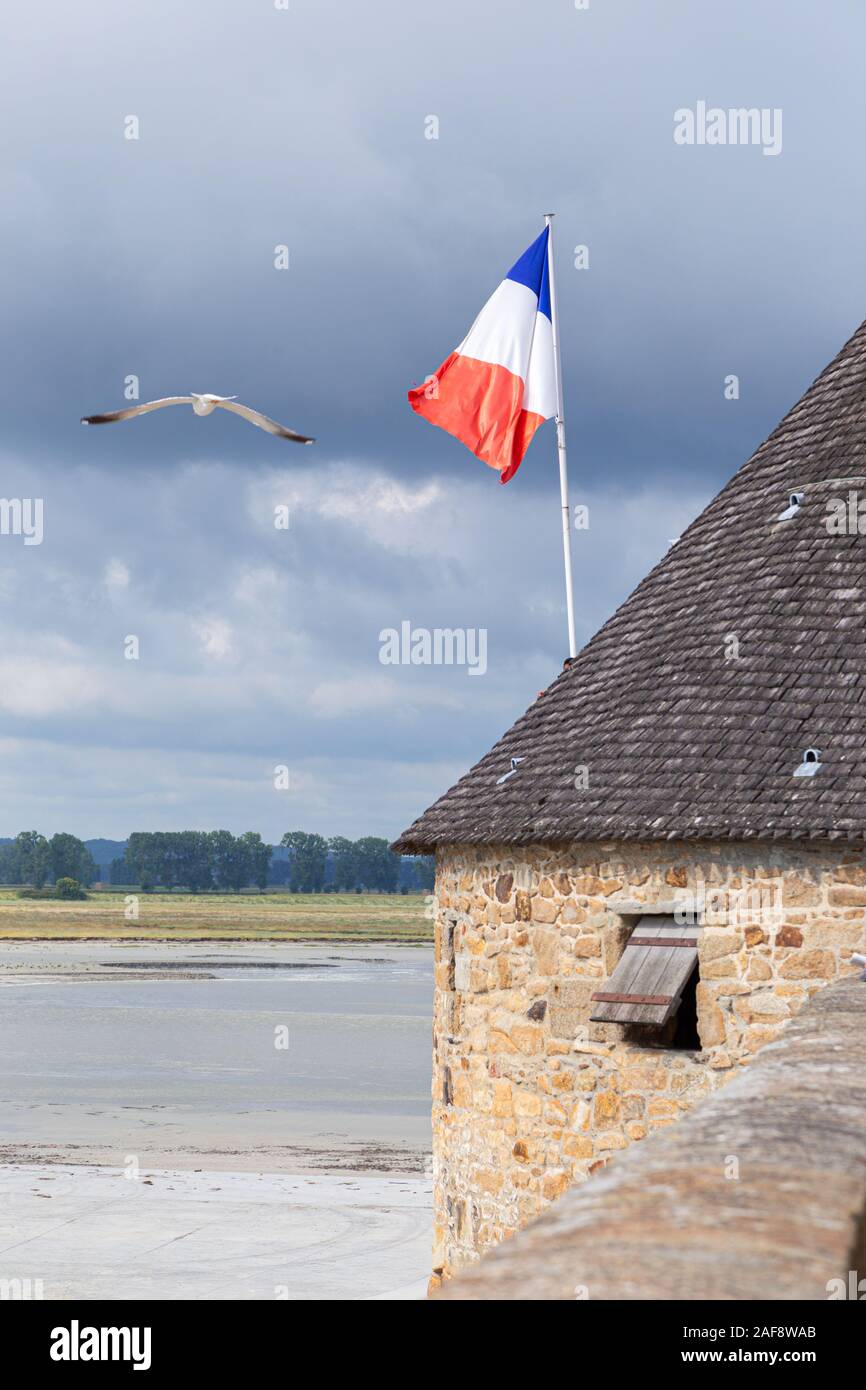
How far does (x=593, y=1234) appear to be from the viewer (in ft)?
9.96

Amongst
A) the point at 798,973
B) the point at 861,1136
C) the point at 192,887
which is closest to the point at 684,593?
the point at 798,973

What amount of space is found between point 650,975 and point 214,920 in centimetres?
12718

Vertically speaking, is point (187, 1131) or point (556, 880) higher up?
point (556, 880)

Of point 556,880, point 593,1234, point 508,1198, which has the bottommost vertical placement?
point 508,1198

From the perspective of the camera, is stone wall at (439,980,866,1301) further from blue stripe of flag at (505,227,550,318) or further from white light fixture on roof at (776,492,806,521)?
blue stripe of flag at (505,227,550,318)

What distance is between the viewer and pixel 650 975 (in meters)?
9.38

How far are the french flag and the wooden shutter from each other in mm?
6199

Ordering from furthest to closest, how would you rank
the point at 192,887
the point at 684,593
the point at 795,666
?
the point at 192,887 → the point at 684,593 → the point at 795,666

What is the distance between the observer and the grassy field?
115 m

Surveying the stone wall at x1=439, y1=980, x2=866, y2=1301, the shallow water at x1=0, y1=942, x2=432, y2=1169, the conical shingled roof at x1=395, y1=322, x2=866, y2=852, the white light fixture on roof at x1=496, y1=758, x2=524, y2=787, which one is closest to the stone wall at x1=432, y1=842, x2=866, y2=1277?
the conical shingled roof at x1=395, y1=322, x2=866, y2=852

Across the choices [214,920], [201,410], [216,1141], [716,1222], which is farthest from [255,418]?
[214,920]
